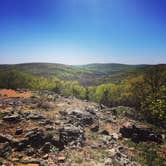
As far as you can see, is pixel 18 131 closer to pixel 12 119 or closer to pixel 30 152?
pixel 12 119

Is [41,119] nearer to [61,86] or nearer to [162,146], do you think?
[162,146]

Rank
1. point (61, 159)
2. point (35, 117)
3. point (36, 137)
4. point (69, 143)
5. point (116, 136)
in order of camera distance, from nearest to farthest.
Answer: point (61, 159) < point (36, 137) < point (69, 143) < point (35, 117) < point (116, 136)

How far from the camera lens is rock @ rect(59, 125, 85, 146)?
739 inches

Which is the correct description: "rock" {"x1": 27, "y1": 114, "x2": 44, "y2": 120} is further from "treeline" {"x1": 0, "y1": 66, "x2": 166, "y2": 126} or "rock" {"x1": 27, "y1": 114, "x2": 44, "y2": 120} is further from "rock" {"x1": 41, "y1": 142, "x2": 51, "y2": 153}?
"treeline" {"x1": 0, "y1": 66, "x2": 166, "y2": 126}

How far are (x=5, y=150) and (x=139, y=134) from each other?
17.6 metres

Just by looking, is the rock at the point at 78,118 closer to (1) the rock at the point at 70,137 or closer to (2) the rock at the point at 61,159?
(1) the rock at the point at 70,137

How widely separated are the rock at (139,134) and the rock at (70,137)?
27.4 ft

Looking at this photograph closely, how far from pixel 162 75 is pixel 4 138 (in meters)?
34.9

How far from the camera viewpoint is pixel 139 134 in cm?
2577

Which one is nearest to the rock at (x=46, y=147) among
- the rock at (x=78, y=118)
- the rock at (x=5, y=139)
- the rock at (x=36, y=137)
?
the rock at (x=36, y=137)

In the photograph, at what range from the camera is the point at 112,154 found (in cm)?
1781

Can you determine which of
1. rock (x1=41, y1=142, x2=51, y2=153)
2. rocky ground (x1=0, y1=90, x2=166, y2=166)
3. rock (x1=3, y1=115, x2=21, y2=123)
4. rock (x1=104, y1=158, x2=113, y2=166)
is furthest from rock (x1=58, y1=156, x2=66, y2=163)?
rock (x1=3, y1=115, x2=21, y2=123)

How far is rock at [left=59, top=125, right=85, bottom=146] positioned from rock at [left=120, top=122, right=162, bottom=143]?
8349mm

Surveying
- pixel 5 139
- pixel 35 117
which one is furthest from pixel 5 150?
pixel 35 117
